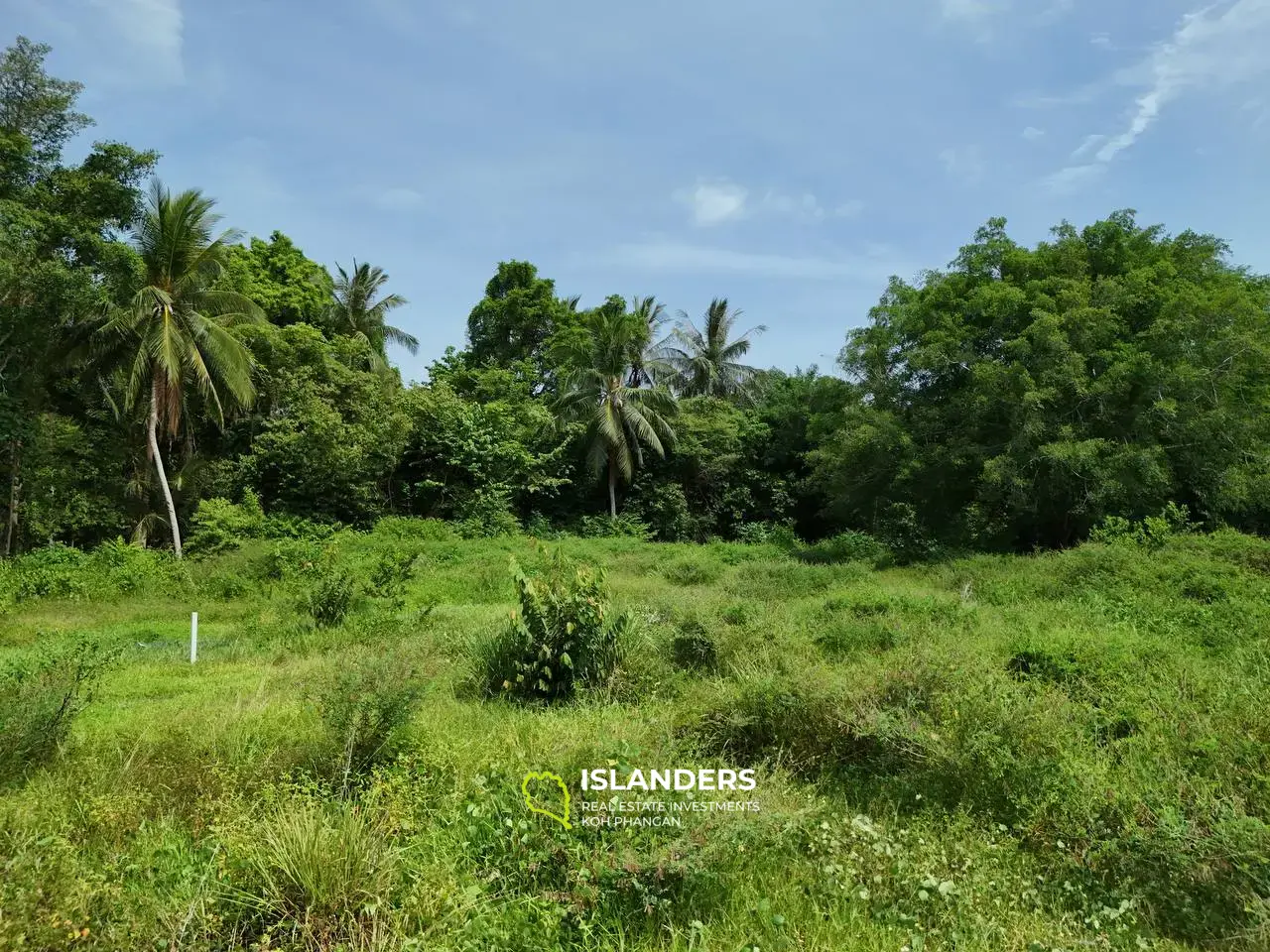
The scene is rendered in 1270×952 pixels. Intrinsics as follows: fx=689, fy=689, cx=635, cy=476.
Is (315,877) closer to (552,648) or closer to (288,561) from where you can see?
(552,648)

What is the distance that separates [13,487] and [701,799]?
66.4ft

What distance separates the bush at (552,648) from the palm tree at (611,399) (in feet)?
55.1

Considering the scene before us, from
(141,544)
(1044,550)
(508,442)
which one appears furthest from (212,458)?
(1044,550)

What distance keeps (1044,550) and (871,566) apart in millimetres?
3461

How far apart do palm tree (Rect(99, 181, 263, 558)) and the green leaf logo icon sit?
15637mm

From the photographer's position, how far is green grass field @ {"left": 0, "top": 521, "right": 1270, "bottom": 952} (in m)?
2.77

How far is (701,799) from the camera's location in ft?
11.3

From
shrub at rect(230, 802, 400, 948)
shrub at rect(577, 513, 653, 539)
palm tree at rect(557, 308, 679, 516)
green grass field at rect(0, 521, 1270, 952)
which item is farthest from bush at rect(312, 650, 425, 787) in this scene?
palm tree at rect(557, 308, 679, 516)

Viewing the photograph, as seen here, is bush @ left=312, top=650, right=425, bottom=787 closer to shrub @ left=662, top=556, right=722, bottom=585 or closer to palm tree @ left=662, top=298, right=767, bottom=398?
shrub @ left=662, top=556, right=722, bottom=585

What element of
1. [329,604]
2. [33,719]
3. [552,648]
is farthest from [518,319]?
[33,719]

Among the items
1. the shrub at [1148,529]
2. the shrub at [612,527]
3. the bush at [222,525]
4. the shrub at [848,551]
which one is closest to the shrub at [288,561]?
the bush at [222,525]

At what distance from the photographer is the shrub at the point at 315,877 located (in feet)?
8.88

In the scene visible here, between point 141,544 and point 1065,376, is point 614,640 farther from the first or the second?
point 141,544

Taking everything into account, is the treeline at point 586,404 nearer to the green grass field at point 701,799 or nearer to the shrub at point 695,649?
the green grass field at point 701,799
